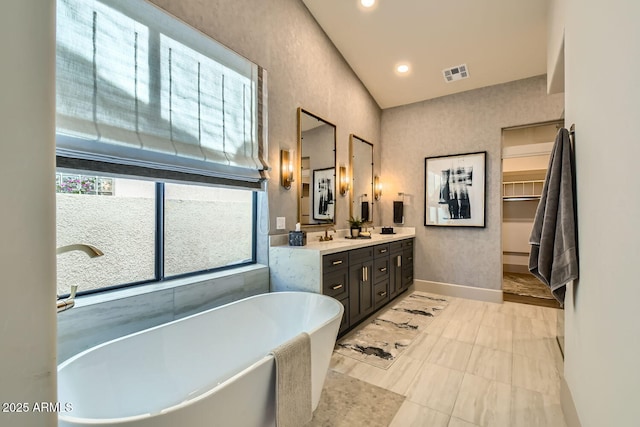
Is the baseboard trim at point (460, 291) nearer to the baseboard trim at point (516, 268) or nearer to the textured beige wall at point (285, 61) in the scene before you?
the textured beige wall at point (285, 61)

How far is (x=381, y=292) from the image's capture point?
3.47 meters

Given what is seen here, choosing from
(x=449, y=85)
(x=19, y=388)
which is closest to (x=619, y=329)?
(x=19, y=388)

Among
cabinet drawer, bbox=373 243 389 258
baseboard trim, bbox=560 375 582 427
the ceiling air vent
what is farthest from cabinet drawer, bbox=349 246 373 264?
the ceiling air vent

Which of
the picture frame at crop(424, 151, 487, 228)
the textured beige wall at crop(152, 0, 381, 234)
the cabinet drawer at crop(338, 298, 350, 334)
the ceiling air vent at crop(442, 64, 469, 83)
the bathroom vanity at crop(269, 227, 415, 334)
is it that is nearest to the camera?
the textured beige wall at crop(152, 0, 381, 234)

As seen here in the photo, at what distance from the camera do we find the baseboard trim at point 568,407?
5.05 feet

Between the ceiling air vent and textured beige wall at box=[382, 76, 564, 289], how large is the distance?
392 mm

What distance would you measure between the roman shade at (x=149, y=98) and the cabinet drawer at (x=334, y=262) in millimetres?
984

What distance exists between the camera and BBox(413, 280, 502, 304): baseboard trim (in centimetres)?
395

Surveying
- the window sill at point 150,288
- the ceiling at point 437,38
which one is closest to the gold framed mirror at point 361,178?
the ceiling at point 437,38

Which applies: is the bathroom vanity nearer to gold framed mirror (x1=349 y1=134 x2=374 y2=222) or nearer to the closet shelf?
gold framed mirror (x1=349 y1=134 x2=374 y2=222)

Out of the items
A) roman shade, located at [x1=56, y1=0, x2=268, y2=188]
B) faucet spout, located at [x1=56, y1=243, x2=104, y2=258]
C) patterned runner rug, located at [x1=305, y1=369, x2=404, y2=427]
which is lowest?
patterned runner rug, located at [x1=305, y1=369, x2=404, y2=427]

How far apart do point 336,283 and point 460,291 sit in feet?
8.46

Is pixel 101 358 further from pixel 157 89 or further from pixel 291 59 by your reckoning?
pixel 291 59

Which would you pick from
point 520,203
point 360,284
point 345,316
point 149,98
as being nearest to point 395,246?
point 360,284
